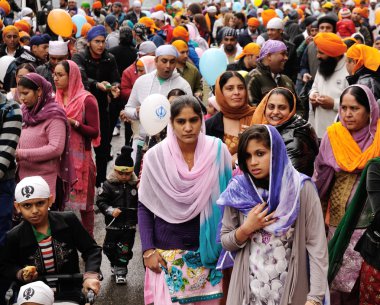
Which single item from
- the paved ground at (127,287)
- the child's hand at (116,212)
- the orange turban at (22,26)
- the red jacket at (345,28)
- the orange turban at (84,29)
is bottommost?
the paved ground at (127,287)

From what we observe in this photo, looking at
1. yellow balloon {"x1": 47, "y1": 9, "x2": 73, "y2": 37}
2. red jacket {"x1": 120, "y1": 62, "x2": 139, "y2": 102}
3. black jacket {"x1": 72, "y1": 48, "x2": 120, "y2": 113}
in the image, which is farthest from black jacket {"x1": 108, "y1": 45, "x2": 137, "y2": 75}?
red jacket {"x1": 120, "y1": 62, "x2": 139, "y2": 102}

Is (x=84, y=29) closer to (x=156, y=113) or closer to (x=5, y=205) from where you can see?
(x=156, y=113)

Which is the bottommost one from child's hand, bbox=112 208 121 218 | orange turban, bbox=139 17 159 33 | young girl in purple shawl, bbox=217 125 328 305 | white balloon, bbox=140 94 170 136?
child's hand, bbox=112 208 121 218

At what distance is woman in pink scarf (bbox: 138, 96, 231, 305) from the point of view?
5340 mm

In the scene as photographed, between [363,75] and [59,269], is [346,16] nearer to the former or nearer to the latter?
[363,75]

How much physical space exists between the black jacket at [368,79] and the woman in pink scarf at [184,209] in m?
2.91

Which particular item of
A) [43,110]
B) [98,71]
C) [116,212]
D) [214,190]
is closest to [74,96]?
[43,110]

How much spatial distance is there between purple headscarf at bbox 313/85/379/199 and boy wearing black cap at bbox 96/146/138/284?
2157mm

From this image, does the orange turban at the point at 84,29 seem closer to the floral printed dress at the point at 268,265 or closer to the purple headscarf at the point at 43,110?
the purple headscarf at the point at 43,110

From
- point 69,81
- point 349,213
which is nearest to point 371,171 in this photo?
point 349,213

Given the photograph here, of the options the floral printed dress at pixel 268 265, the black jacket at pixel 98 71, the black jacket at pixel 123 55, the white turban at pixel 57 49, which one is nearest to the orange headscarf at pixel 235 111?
the floral printed dress at pixel 268 265

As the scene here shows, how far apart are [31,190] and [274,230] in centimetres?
168

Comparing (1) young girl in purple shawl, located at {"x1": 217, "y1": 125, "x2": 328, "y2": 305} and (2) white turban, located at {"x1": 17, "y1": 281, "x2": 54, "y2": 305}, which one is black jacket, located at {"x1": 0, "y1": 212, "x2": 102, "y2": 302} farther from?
(1) young girl in purple shawl, located at {"x1": 217, "y1": 125, "x2": 328, "y2": 305}

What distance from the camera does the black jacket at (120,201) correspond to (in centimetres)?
790
